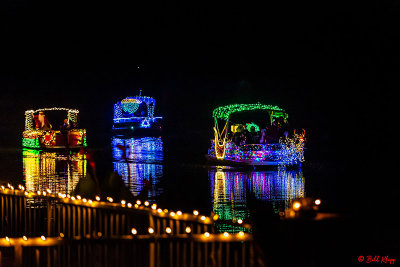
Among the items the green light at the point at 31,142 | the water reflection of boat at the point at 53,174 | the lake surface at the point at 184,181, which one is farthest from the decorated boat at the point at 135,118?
the lake surface at the point at 184,181

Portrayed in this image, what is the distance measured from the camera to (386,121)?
40.1 metres

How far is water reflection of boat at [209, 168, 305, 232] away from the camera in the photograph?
34.2 ft

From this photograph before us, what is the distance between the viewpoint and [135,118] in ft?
206

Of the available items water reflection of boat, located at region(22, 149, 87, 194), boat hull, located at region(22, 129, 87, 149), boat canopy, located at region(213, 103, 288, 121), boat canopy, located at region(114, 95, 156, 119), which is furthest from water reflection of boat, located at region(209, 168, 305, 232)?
boat canopy, located at region(114, 95, 156, 119)

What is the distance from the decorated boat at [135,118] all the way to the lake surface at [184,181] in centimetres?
3742

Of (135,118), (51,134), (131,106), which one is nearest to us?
(51,134)

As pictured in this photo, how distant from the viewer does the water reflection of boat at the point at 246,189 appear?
1041cm

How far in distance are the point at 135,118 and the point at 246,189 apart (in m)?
52.8

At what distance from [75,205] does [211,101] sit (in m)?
60.9

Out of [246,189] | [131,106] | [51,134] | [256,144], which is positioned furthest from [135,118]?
[246,189]

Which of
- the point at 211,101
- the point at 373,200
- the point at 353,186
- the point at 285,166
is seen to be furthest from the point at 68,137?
the point at 211,101

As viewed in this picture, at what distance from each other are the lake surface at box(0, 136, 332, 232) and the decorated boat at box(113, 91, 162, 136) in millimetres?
37422

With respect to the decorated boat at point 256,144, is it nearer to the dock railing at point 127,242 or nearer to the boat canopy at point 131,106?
the dock railing at point 127,242

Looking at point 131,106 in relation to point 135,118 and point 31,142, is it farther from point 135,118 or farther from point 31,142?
point 31,142
